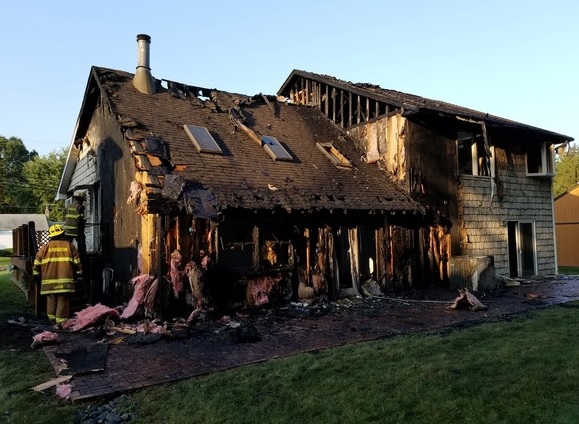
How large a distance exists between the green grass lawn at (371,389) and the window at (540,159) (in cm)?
1204

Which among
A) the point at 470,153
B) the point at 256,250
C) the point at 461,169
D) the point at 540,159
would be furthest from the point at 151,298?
the point at 540,159

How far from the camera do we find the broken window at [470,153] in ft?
50.3

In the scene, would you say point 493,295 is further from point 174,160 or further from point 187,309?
point 174,160

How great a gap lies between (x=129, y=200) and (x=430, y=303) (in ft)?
24.4

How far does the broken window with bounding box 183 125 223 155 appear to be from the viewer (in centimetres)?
1170

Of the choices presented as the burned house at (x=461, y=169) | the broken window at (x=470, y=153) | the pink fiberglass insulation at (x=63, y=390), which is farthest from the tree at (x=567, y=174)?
the pink fiberglass insulation at (x=63, y=390)

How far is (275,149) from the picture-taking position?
13.3 m

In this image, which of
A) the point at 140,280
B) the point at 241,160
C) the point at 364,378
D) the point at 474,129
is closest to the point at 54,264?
the point at 140,280

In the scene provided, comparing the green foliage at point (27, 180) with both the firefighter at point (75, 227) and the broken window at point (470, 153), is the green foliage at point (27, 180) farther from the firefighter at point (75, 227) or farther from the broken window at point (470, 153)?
the broken window at point (470, 153)

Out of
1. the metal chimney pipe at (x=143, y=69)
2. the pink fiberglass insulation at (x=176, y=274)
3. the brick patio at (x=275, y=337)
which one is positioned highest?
the metal chimney pipe at (x=143, y=69)

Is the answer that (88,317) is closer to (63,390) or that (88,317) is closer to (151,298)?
(151,298)

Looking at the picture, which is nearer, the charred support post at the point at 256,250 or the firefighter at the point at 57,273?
the firefighter at the point at 57,273

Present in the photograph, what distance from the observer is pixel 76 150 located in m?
16.4

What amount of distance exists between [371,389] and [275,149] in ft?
30.6
